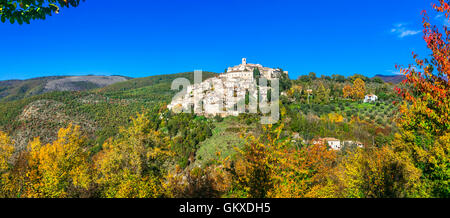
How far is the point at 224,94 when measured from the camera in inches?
3794

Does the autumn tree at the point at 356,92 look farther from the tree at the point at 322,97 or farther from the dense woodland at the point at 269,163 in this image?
the dense woodland at the point at 269,163

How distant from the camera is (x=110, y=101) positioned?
131m

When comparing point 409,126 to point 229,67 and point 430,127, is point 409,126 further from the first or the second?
point 229,67

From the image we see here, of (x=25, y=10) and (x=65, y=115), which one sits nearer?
(x=25, y=10)

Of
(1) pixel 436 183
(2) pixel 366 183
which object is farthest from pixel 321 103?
(1) pixel 436 183

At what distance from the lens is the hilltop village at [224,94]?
89938 millimetres

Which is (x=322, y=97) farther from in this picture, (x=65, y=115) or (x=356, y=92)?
(x=65, y=115)

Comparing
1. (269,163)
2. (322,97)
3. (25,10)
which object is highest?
(322,97)

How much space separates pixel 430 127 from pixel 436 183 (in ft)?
12.7

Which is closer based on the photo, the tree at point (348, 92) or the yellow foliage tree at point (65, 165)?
the yellow foliage tree at point (65, 165)

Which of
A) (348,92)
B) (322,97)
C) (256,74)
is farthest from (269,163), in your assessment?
(256,74)

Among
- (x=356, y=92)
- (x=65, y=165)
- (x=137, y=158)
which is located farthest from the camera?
(x=356, y=92)

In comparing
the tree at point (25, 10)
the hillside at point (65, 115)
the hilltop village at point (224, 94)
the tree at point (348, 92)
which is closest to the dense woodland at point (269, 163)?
the tree at point (25, 10)

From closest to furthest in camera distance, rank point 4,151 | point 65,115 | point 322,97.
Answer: point 4,151 → point 322,97 → point 65,115
